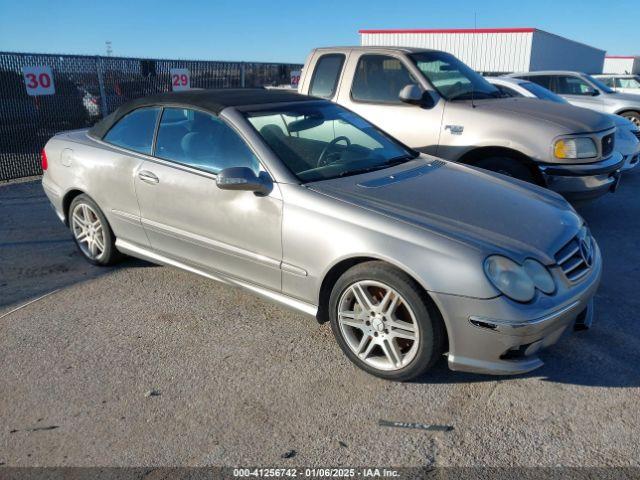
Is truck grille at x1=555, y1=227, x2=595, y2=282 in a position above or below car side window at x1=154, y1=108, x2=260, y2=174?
below

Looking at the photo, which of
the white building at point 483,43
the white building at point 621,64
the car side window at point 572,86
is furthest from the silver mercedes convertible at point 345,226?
the white building at point 621,64

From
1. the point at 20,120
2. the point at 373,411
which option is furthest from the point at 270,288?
the point at 20,120

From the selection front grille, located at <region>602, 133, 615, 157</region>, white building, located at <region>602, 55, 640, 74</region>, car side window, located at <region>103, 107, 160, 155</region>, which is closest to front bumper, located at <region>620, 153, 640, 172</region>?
front grille, located at <region>602, 133, 615, 157</region>

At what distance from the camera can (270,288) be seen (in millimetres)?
3682

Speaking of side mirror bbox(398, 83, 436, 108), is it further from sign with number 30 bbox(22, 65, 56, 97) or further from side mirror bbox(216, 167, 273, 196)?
sign with number 30 bbox(22, 65, 56, 97)

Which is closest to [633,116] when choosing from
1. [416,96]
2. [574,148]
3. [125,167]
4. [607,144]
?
[607,144]

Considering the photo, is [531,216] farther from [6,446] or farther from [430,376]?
[6,446]

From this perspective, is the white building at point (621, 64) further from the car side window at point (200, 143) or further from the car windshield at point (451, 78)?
the car side window at point (200, 143)

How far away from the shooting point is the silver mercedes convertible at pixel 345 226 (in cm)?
293

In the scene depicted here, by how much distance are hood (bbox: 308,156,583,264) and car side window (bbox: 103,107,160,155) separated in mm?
1632

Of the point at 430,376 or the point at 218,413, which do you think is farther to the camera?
the point at 430,376

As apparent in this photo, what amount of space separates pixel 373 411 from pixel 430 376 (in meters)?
Answer: 0.49

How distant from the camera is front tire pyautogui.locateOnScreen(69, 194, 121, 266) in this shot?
15.8 ft

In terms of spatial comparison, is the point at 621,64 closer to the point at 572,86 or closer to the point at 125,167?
the point at 572,86
